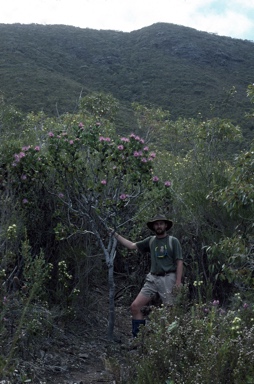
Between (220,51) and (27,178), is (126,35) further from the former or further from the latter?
(27,178)

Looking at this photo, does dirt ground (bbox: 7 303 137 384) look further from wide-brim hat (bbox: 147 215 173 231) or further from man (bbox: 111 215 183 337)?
wide-brim hat (bbox: 147 215 173 231)

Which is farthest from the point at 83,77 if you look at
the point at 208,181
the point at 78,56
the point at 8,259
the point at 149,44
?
the point at 8,259

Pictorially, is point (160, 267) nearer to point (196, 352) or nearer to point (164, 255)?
point (164, 255)

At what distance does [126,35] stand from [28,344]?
170 ft

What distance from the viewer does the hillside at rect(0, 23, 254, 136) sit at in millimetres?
29255

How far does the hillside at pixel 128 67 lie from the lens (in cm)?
2925

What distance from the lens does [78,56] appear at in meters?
→ 44.3

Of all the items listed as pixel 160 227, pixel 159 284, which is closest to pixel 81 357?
pixel 159 284

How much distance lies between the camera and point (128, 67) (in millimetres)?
41719

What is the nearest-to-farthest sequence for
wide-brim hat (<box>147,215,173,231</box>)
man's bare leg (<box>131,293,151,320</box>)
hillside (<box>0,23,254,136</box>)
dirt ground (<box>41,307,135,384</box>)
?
dirt ground (<box>41,307,135,384</box>)
man's bare leg (<box>131,293,151,320</box>)
wide-brim hat (<box>147,215,173,231</box>)
hillside (<box>0,23,254,136</box>)

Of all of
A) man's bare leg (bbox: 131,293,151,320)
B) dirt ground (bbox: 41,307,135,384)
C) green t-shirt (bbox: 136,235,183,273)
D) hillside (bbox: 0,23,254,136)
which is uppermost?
hillside (bbox: 0,23,254,136)

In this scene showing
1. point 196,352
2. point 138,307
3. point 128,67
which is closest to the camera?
point 196,352

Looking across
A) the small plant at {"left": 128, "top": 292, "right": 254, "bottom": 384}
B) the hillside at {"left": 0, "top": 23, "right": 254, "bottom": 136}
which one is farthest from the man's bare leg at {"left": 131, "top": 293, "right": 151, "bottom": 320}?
the hillside at {"left": 0, "top": 23, "right": 254, "bottom": 136}

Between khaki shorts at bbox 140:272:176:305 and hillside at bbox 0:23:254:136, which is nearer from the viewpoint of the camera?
khaki shorts at bbox 140:272:176:305
